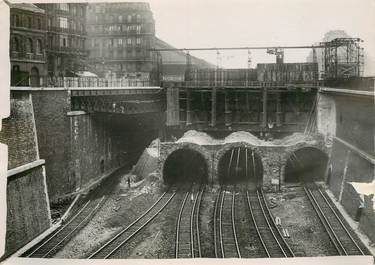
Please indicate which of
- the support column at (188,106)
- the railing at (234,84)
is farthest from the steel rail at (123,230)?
the railing at (234,84)

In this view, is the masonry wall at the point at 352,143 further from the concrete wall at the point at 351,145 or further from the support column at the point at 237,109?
the support column at the point at 237,109

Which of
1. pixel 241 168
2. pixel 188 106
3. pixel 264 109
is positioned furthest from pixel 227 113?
pixel 241 168

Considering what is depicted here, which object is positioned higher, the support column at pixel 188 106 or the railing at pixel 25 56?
the railing at pixel 25 56

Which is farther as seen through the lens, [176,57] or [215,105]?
[176,57]

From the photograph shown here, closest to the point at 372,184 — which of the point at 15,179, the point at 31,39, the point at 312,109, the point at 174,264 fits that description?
the point at 174,264

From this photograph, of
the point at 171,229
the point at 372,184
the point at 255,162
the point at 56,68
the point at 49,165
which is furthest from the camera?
the point at 56,68

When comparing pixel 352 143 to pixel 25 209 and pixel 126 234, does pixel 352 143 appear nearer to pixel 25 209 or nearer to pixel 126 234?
pixel 126 234

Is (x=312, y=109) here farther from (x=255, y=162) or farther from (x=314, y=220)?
(x=314, y=220)

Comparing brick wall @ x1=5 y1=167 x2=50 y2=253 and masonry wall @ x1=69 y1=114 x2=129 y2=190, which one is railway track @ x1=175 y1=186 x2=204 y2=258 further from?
masonry wall @ x1=69 y1=114 x2=129 y2=190
